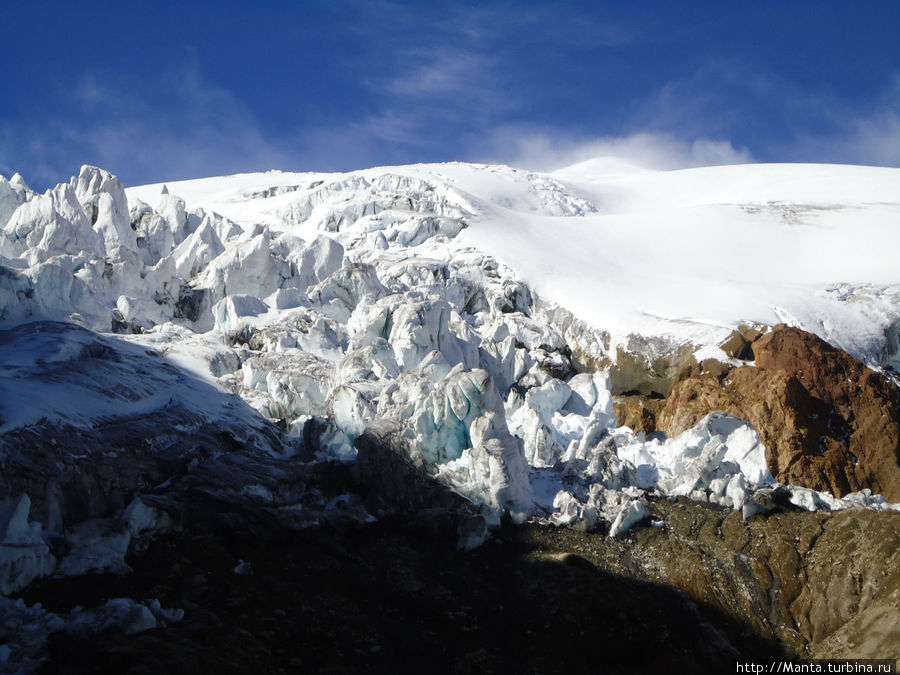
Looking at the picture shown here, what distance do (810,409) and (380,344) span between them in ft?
77.8

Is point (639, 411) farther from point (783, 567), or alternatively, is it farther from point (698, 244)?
point (698, 244)

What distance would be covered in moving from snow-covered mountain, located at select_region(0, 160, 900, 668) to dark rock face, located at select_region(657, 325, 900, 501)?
2.98 metres

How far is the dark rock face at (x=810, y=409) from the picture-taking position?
1313 inches

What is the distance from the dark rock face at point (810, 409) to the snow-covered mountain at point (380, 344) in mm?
2984

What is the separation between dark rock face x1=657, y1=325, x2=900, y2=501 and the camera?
33344mm

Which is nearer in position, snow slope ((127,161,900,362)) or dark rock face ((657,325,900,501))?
dark rock face ((657,325,900,501))

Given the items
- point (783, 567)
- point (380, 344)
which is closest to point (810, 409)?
point (783, 567)

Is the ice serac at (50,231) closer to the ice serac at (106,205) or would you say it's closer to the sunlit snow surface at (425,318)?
the sunlit snow surface at (425,318)

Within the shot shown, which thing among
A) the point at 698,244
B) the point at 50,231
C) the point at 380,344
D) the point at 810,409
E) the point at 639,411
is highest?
the point at 698,244

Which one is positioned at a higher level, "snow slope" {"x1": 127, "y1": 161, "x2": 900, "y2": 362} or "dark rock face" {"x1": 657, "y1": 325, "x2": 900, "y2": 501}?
"snow slope" {"x1": 127, "y1": 161, "x2": 900, "y2": 362}

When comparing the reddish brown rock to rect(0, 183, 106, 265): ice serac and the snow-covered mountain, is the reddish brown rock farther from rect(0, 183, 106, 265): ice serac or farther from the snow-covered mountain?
rect(0, 183, 106, 265): ice serac

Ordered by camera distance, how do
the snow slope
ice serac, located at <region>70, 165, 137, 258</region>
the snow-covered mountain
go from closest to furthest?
the snow-covered mountain
the snow slope
ice serac, located at <region>70, 165, 137, 258</region>

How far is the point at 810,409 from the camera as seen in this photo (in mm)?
35844

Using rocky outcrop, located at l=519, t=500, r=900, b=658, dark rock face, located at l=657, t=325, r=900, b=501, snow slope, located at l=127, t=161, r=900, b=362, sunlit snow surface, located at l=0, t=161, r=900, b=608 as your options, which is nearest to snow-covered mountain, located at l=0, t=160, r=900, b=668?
sunlit snow surface, located at l=0, t=161, r=900, b=608
